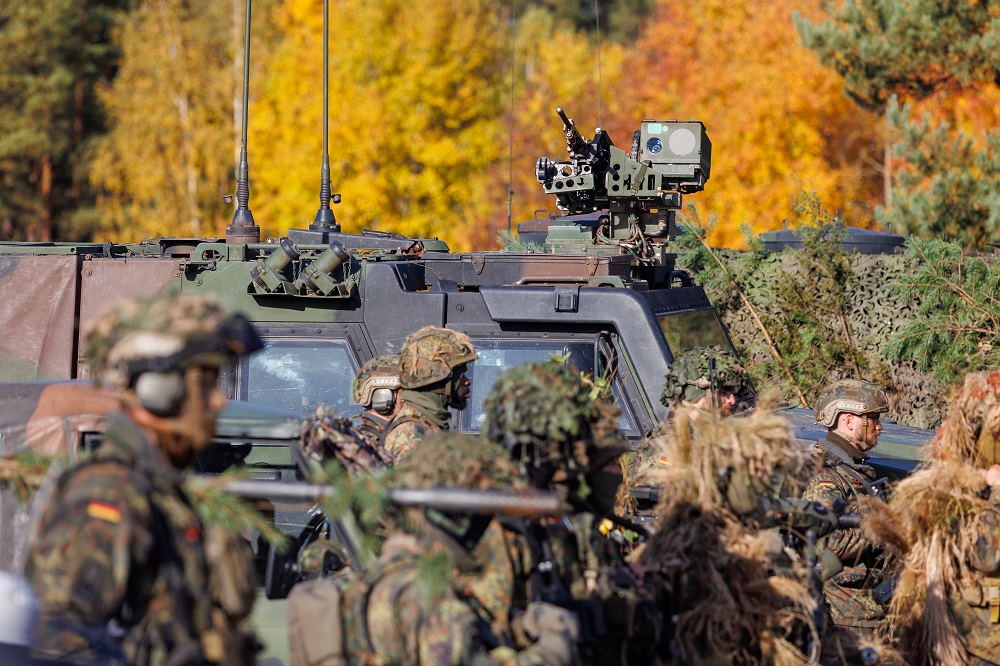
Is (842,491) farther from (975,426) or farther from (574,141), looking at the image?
(574,141)

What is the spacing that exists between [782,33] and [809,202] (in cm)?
1348

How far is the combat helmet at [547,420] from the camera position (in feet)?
14.0

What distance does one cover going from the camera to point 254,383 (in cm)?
744

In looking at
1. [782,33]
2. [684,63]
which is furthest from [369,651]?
[684,63]

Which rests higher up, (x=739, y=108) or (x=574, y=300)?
(x=739, y=108)

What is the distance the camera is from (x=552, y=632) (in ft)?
12.2

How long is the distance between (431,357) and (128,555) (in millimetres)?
3397

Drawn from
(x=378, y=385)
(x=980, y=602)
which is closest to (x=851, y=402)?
(x=980, y=602)

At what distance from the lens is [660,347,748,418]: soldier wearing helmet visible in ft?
20.5

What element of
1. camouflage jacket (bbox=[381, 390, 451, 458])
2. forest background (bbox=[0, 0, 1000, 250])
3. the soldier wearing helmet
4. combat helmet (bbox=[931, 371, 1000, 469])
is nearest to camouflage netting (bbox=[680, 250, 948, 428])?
forest background (bbox=[0, 0, 1000, 250])

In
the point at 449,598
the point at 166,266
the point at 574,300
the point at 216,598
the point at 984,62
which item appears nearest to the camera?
the point at 216,598

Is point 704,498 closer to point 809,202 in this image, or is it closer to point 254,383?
point 254,383

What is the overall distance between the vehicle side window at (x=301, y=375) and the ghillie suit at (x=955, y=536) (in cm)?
302

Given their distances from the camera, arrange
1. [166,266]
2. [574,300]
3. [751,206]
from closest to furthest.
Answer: [574,300], [166,266], [751,206]
